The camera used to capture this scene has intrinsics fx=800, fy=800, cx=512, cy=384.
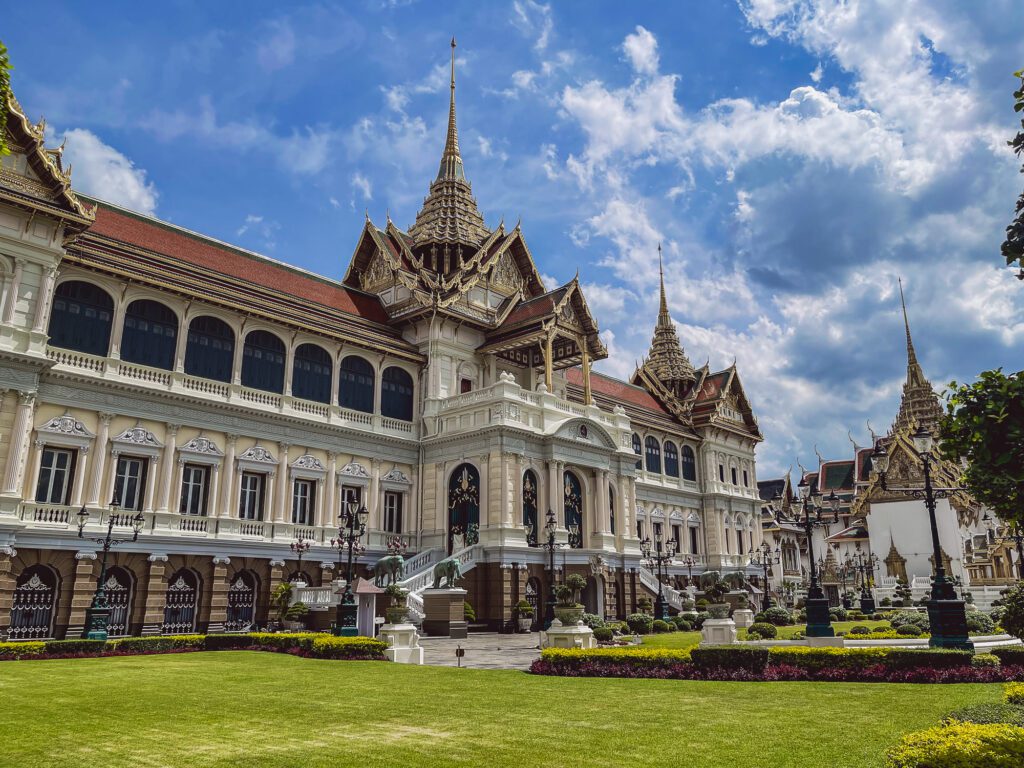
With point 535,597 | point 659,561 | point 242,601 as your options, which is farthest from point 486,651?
point 659,561

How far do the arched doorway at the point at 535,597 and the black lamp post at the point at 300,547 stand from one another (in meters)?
9.19

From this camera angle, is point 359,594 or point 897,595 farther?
point 897,595

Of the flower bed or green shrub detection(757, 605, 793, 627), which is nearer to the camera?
the flower bed

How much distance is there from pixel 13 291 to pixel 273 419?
32.4ft

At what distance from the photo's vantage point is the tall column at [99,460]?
A: 2602 centimetres

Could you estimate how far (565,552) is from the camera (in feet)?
113

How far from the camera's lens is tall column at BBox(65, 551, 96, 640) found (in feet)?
80.3

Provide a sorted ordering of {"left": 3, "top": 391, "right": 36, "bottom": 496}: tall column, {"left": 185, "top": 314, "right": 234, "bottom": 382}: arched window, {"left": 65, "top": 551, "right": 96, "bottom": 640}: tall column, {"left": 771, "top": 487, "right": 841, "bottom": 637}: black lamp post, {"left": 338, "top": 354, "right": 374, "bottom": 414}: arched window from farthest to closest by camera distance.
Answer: {"left": 338, "top": 354, "right": 374, "bottom": 414}: arched window < {"left": 185, "top": 314, "right": 234, "bottom": 382}: arched window < {"left": 65, "top": 551, "right": 96, "bottom": 640}: tall column < {"left": 3, "top": 391, "right": 36, "bottom": 496}: tall column < {"left": 771, "top": 487, "right": 841, "bottom": 637}: black lamp post

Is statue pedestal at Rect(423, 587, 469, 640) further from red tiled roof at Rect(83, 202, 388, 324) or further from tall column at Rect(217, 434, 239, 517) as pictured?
red tiled roof at Rect(83, 202, 388, 324)

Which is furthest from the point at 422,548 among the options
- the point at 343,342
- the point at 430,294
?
the point at 430,294

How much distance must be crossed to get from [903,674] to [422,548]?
76.1 ft

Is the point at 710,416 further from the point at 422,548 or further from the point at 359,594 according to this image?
the point at 359,594

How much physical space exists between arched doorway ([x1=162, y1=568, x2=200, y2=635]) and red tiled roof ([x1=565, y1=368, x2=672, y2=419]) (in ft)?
83.8

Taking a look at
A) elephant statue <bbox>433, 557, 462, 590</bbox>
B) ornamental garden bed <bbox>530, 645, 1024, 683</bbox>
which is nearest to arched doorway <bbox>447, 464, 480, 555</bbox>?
elephant statue <bbox>433, 557, 462, 590</bbox>
